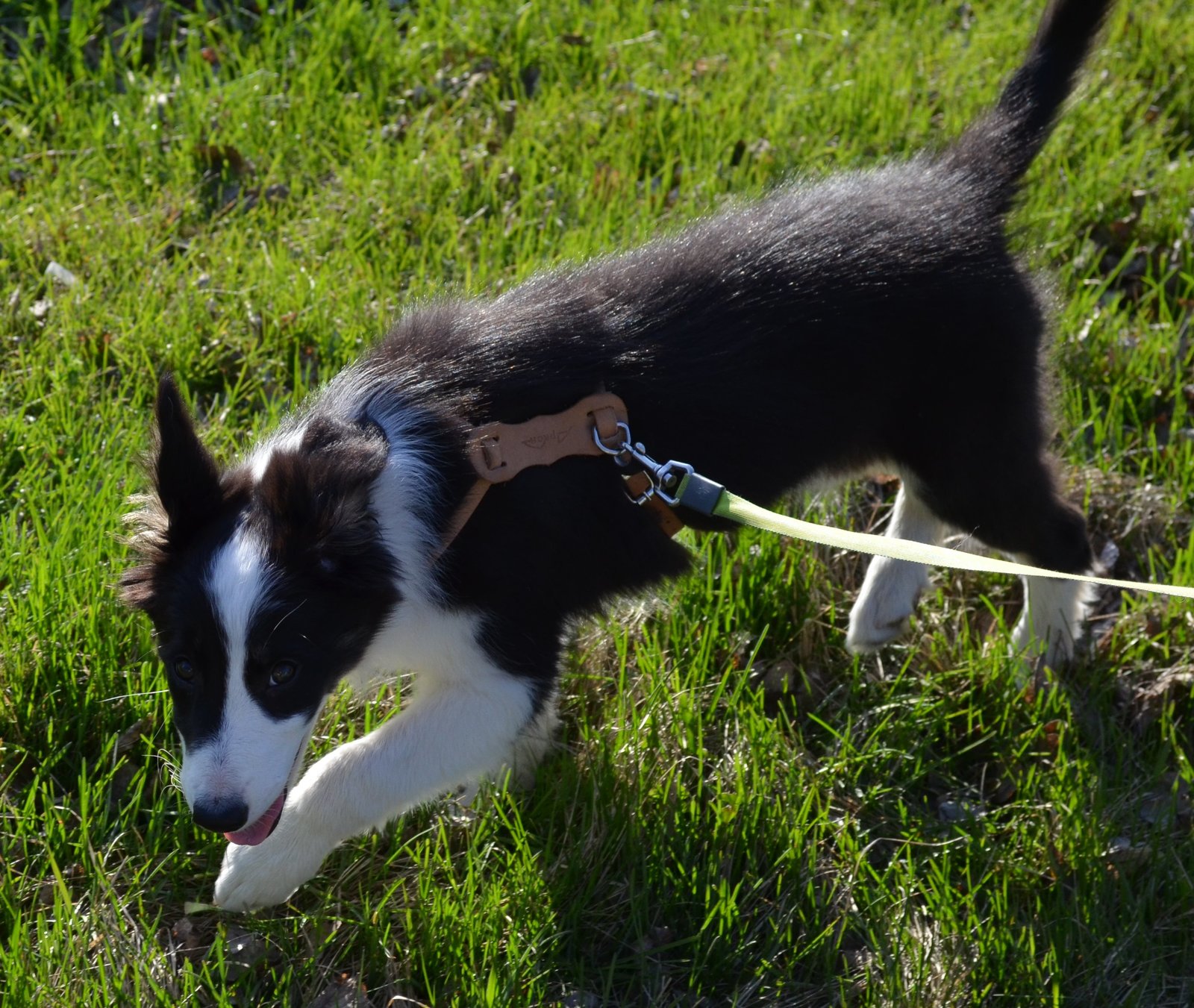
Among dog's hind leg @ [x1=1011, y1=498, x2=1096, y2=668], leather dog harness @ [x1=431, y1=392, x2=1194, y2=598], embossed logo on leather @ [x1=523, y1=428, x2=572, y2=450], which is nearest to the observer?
leather dog harness @ [x1=431, y1=392, x2=1194, y2=598]

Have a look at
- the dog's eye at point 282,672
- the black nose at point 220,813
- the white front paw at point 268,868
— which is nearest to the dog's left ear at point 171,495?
the dog's eye at point 282,672

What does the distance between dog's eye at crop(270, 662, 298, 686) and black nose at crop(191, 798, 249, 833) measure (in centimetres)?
24

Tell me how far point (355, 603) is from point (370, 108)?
315 centimetres

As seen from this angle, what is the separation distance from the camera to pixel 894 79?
5.43 m

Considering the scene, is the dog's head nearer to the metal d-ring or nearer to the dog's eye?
the dog's eye

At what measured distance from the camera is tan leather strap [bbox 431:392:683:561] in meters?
2.62

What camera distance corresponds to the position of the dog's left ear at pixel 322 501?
241cm

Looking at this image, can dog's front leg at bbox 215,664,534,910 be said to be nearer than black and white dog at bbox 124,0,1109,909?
No

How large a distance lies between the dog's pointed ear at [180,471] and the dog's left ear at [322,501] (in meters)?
0.11

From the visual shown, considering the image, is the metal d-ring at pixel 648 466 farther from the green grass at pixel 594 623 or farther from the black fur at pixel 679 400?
the green grass at pixel 594 623

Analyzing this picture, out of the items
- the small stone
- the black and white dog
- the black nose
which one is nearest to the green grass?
the small stone

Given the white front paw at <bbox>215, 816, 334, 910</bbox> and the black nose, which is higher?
the black nose

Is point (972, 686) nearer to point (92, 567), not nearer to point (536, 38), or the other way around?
point (92, 567)

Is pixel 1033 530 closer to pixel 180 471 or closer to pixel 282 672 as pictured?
pixel 282 672
